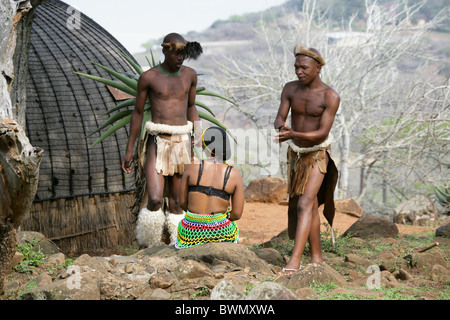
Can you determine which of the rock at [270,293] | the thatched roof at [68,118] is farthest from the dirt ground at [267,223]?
the rock at [270,293]

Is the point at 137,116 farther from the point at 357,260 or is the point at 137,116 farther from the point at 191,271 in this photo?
the point at 357,260

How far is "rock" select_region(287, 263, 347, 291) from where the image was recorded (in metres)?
4.36

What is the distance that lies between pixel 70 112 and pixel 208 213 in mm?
3881

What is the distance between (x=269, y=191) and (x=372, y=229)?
493 centimetres

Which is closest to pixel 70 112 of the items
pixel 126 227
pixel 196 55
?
pixel 126 227

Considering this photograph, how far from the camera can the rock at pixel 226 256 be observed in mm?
4828

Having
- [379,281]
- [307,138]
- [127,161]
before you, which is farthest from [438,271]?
[127,161]

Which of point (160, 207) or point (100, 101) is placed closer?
point (160, 207)

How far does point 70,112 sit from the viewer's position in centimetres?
836

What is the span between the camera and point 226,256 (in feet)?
15.9

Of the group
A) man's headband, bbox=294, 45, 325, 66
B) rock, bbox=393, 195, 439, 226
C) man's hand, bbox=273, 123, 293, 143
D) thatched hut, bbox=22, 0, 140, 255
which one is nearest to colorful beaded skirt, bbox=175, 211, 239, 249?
man's hand, bbox=273, 123, 293, 143

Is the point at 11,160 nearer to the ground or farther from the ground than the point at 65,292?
farther from the ground

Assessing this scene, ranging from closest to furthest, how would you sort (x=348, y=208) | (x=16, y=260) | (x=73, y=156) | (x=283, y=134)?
1. (x=16, y=260)
2. (x=283, y=134)
3. (x=73, y=156)
4. (x=348, y=208)
